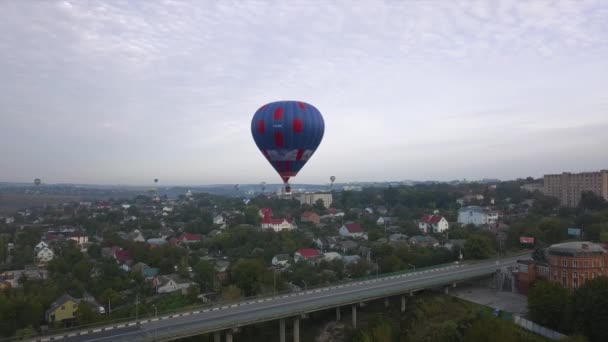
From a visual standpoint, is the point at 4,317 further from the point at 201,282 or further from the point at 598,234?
the point at 598,234

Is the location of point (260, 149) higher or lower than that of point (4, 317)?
higher

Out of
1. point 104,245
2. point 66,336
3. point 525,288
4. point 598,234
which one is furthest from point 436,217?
point 66,336

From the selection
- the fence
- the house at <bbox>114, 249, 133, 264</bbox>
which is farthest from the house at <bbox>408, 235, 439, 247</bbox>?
the house at <bbox>114, 249, 133, 264</bbox>

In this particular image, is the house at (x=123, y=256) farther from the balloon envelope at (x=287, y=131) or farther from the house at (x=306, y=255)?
the balloon envelope at (x=287, y=131)

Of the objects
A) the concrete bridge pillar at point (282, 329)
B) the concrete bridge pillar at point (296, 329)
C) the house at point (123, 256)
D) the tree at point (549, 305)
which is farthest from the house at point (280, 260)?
the tree at point (549, 305)

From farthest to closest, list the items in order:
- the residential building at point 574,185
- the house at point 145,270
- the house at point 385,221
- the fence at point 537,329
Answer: the residential building at point 574,185 → the house at point 385,221 → the house at point 145,270 → the fence at point 537,329

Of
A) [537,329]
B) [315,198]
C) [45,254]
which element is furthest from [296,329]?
[315,198]
